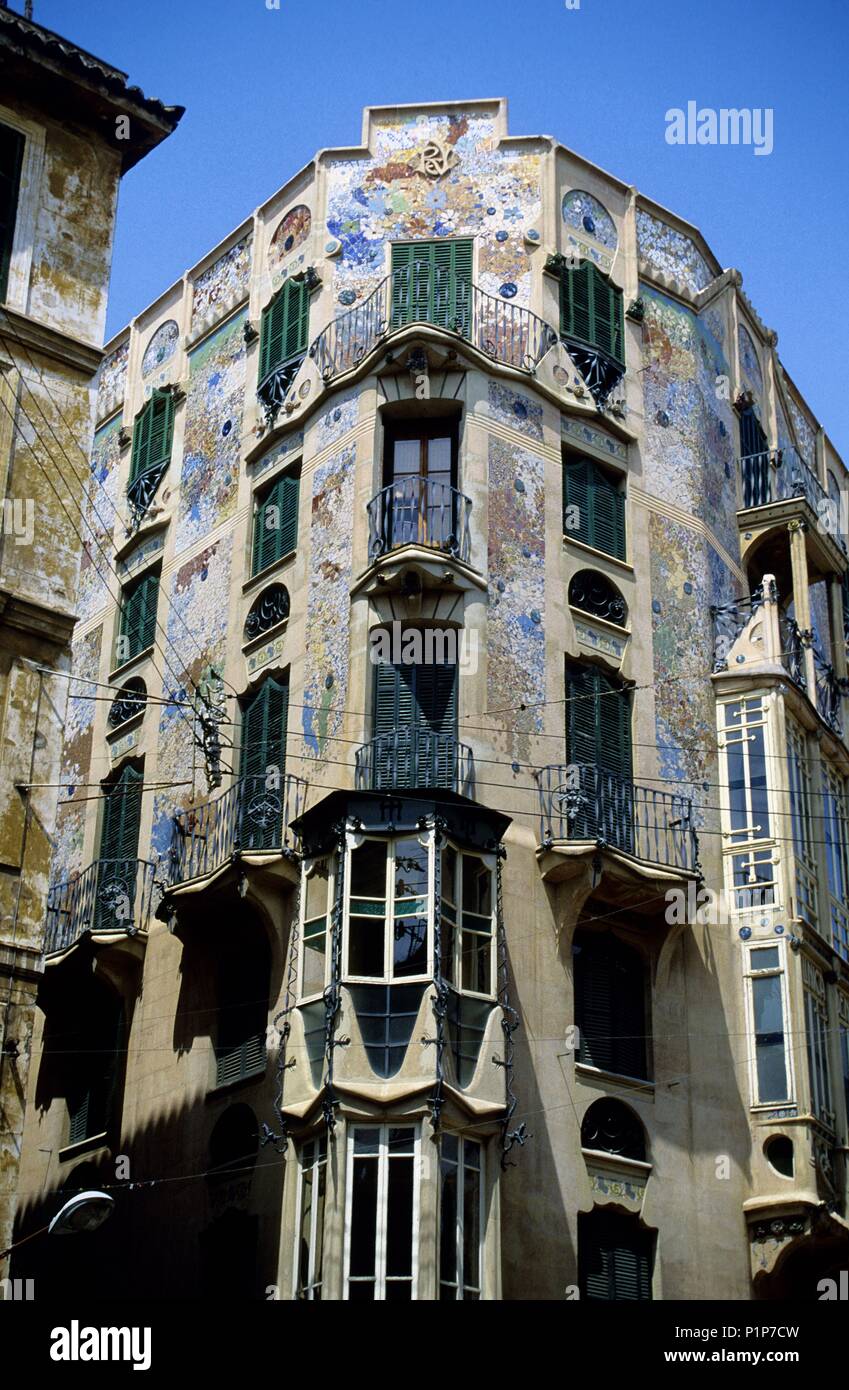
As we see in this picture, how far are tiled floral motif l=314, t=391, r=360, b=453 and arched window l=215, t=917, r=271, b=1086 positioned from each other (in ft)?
26.2

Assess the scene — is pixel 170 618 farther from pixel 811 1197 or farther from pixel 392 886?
pixel 811 1197

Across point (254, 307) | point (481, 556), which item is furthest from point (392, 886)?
point (254, 307)

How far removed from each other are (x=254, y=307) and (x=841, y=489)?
44.2ft

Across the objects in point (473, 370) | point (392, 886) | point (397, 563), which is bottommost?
point (392, 886)

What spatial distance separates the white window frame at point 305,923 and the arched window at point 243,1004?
7.44ft

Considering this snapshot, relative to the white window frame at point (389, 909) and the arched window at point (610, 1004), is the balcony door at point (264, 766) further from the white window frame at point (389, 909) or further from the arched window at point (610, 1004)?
the arched window at point (610, 1004)

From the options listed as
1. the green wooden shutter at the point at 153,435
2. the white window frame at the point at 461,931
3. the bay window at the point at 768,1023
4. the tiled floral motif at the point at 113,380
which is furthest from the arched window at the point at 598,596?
the tiled floral motif at the point at 113,380

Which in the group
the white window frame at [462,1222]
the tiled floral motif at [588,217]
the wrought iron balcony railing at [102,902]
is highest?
the tiled floral motif at [588,217]

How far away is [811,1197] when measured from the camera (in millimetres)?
30609

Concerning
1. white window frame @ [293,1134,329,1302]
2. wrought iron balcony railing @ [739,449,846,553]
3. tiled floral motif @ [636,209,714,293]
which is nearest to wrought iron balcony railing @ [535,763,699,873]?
white window frame @ [293,1134,329,1302]

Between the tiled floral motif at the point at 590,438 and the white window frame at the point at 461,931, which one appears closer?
the white window frame at the point at 461,931

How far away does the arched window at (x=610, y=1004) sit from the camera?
31328mm

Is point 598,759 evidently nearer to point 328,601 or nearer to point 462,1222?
point 328,601

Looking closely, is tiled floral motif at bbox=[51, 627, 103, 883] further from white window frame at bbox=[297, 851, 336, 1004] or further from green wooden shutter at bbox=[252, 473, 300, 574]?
white window frame at bbox=[297, 851, 336, 1004]
